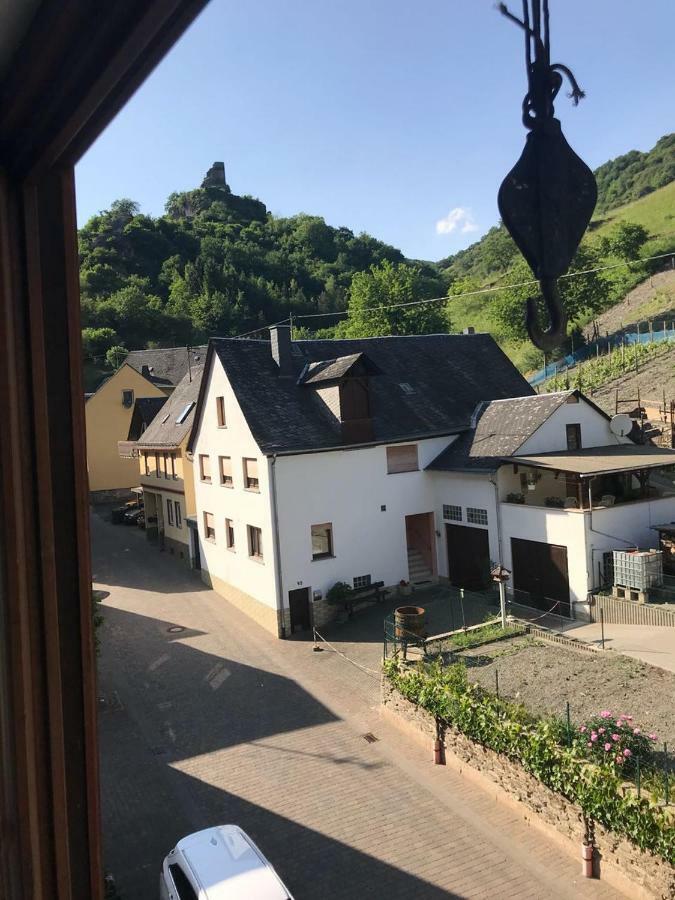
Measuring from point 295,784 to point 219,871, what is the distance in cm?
413

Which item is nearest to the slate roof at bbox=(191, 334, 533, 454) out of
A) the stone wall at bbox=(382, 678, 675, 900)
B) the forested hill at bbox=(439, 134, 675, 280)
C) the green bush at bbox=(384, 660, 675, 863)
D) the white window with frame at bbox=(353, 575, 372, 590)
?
the white window with frame at bbox=(353, 575, 372, 590)

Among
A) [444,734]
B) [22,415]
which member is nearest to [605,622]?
[444,734]

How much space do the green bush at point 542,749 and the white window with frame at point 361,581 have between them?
7746 millimetres

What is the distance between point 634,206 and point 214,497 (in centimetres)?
8457

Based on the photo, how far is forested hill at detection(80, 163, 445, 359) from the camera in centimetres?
6794

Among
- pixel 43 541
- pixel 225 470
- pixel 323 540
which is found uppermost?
pixel 43 541

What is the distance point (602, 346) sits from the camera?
52.8 m

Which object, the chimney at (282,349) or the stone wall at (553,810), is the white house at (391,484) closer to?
the chimney at (282,349)

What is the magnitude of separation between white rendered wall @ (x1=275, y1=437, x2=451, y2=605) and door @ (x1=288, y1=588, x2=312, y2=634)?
0.26m

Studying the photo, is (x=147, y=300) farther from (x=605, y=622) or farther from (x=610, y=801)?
(x=610, y=801)

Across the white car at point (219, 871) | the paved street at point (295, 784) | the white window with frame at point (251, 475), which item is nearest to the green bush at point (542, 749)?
the paved street at point (295, 784)

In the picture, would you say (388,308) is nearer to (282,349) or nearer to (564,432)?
(282,349)

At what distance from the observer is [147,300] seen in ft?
229

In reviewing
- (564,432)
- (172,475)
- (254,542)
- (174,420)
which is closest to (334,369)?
(254,542)
